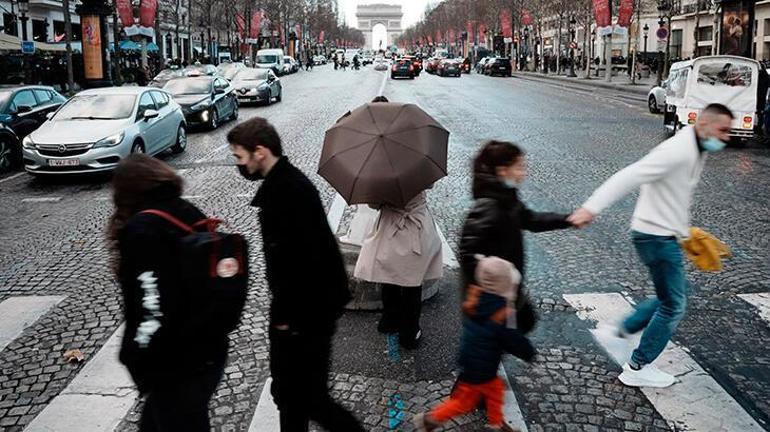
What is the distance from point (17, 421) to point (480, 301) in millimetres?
2722

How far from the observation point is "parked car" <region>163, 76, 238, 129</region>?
1995 centimetres

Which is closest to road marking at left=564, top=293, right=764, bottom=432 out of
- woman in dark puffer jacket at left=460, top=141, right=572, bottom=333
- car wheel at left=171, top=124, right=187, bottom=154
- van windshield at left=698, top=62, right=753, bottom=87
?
woman in dark puffer jacket at left=460, top=141, right=572, bottom=333

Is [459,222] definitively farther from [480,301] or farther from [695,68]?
[695,68]

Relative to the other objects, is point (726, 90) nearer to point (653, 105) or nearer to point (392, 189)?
point (653, 105)

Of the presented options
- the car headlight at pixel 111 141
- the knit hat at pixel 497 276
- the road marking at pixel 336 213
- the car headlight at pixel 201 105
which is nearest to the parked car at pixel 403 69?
the car headlight at pixel 201 105

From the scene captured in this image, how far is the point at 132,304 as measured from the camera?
9.33ft

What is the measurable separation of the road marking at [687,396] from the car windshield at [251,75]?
25.0m

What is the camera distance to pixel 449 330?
562cm

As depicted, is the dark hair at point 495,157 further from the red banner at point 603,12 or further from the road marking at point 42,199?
the red banner at point 603,12

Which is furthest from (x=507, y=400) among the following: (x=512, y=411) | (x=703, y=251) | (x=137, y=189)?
(x=137, y=189)

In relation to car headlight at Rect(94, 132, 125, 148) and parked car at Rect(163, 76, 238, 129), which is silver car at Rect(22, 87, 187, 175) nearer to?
car headlight at Rect(94, 132, 125, 148)

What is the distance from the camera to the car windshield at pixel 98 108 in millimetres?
13711

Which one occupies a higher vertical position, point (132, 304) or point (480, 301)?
point (132, 304)

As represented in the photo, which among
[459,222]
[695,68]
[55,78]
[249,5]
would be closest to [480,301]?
[459,222]
